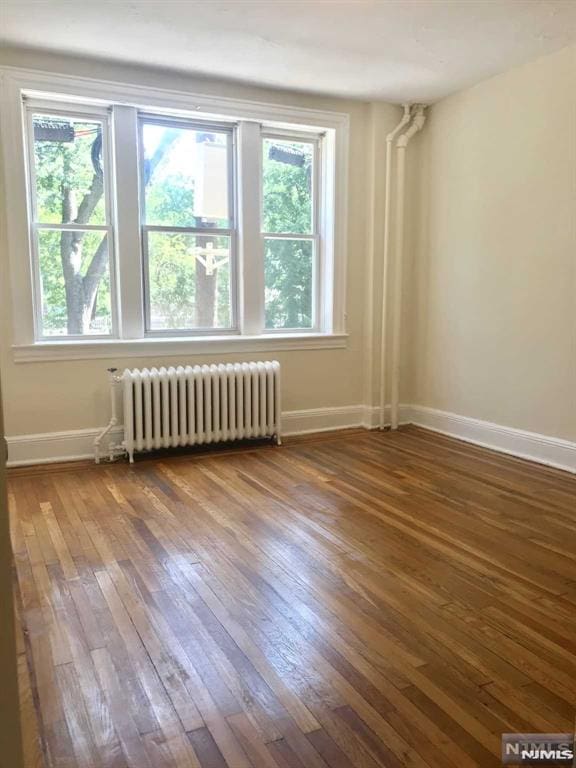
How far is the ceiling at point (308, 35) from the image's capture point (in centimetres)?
324

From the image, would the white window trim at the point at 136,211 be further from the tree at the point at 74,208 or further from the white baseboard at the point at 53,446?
the white baseboard at the point at 53,446

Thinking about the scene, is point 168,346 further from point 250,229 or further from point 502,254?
point 502,254

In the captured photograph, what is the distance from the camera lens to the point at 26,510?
3318mm

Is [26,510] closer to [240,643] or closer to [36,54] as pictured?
[240,643]

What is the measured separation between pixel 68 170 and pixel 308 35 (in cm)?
192

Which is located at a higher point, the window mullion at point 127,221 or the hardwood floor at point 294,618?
the window mullion at point 127,221

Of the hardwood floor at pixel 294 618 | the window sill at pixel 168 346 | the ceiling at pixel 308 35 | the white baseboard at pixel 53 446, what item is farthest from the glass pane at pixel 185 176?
the hardwood floor at pixel 294 618

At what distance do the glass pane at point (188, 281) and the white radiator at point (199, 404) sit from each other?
0.44 m

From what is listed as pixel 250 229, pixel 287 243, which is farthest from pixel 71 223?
pixel 287 243

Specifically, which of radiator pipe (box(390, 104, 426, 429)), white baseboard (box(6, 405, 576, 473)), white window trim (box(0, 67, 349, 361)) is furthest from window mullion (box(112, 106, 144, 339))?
radiator pipe (box(390, 104, 426, 429))

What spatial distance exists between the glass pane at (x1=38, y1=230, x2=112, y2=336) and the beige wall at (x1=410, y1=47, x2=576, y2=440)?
2724 millimetres

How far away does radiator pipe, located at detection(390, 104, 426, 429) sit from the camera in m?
5.04

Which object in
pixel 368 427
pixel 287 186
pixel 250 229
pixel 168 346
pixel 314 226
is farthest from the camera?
pixel 368 427

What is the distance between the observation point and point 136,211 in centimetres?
437
